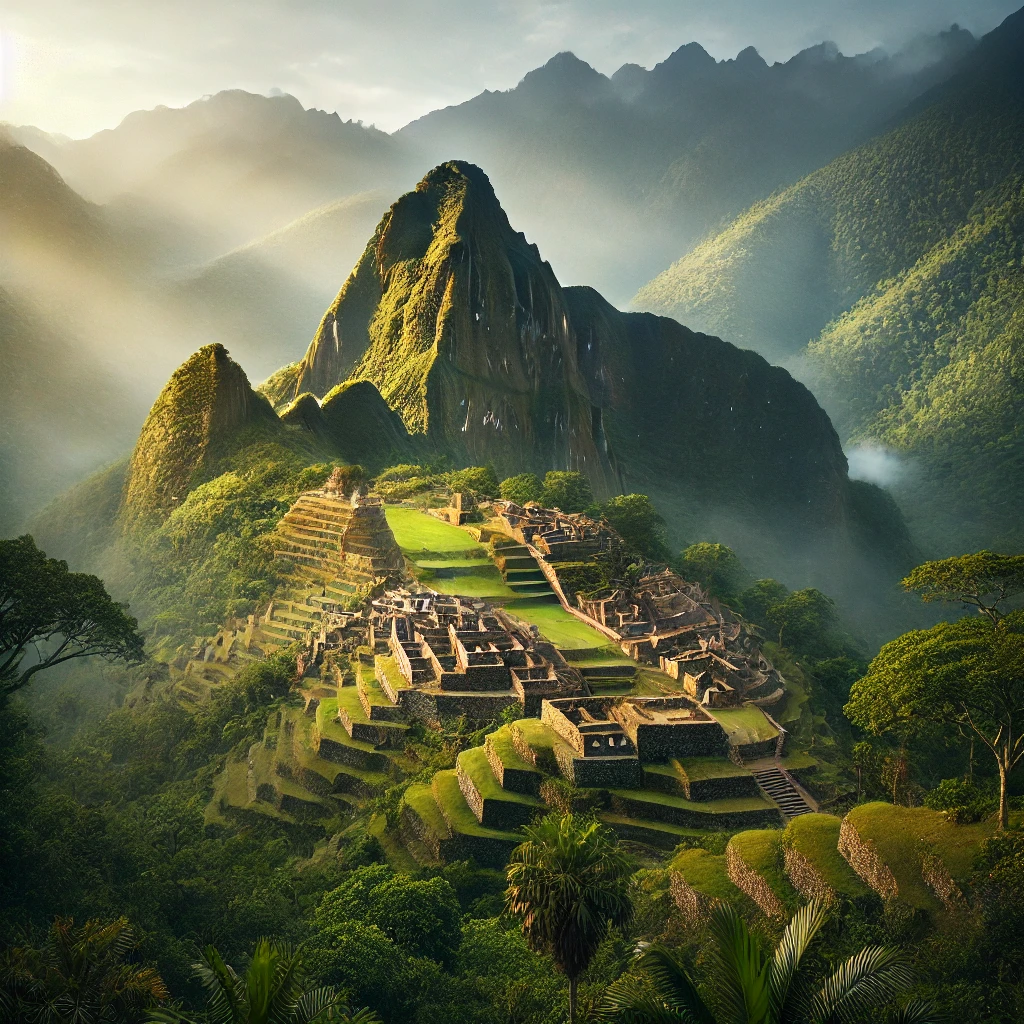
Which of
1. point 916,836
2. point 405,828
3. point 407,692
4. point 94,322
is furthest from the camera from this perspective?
point 94,322

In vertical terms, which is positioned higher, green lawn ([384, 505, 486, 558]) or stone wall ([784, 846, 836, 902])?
green lawn ([384, 505, 486, 558])

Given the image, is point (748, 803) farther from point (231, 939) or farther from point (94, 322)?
point (94, 322)

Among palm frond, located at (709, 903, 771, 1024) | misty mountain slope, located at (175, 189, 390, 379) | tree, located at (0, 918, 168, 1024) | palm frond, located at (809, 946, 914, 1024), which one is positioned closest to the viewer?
palm frond, located at (709, 903, 771, 1024)

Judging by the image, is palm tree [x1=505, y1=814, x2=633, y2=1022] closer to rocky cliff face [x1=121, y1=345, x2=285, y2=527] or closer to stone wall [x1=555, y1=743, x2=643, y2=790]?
stone wall [x1=555, y1=743, x2=643, y2=790]

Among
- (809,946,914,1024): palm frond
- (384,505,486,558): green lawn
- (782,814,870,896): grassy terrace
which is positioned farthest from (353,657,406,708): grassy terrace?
(809,946,914,1024): palm frond

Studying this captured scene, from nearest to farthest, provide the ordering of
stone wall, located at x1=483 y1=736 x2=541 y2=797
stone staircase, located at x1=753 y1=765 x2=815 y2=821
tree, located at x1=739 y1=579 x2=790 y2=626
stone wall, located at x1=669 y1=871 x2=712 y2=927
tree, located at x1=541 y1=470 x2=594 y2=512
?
1. stone wall, located at x1=669 y1=871 x2=712 y2=927
2. stone wall, located at x1=483 y1=736 x2=541 y2=797
3. stone staircase, located at x1=753 y1=765 x2=815 y2=821
4. tree, located at x1=739 y1=579 x2=790 y2=626
5. tree, located at x1=541 y1=470 x2=594 y2=512

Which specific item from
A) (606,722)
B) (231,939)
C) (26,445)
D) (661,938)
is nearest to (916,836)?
(661,938)

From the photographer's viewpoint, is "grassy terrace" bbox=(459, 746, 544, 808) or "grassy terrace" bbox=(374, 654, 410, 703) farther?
"grassy terrace" bbox=(374, 654, 410, 703)
